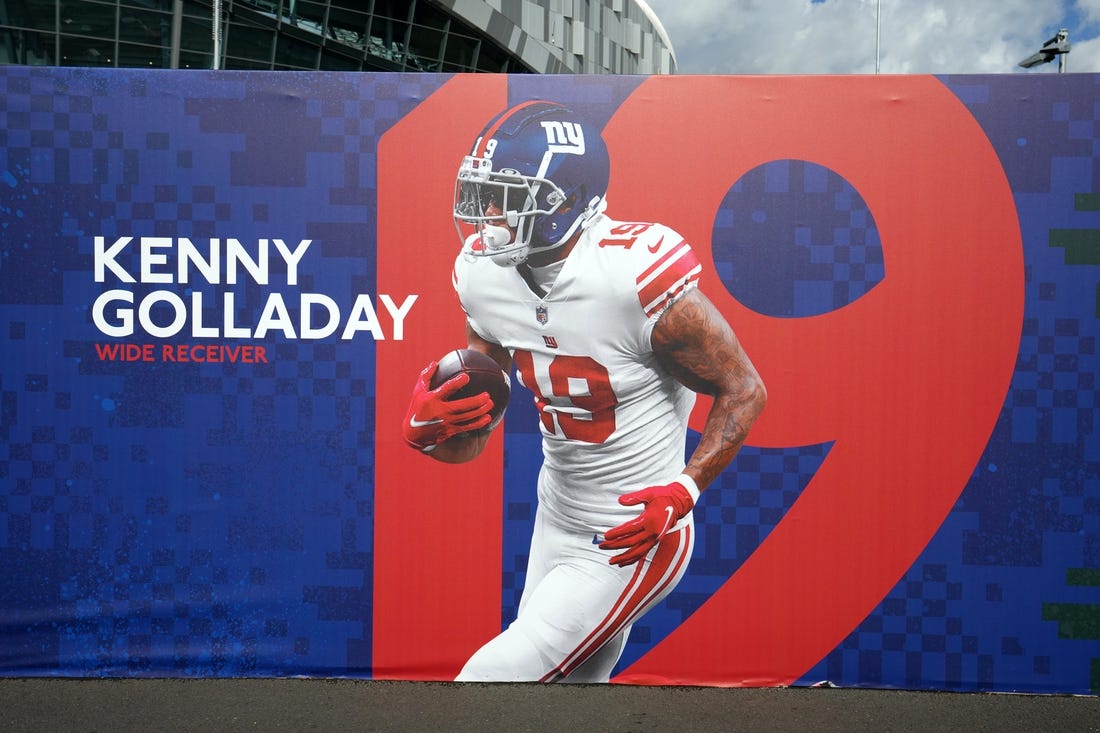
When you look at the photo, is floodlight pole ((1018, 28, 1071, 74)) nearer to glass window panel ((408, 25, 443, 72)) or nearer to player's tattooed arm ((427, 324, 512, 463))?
player's tattooed arm ((427, 324, 512, 463))

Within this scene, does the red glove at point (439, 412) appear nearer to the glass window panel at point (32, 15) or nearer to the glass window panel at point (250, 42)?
the glass window panel at point (250, 42)

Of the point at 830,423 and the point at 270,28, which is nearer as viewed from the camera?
the point at 830,423

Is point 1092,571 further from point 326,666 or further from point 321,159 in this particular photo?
point 321,159

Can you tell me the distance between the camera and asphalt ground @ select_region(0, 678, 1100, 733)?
2941mm

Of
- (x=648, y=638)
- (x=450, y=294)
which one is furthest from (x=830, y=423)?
(x=450, y=294)

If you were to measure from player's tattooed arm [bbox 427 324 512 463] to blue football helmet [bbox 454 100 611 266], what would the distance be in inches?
13.2

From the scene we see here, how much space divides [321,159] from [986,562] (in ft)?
10.4

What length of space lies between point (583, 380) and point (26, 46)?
54.8 ft

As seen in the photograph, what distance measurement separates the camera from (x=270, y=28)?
16500 mm

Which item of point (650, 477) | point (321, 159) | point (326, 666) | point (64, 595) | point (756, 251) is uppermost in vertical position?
point (321, 159)

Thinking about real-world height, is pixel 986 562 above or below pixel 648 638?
above

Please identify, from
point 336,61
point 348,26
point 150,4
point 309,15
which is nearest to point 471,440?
point 150,4

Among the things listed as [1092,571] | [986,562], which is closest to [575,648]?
[986,562]

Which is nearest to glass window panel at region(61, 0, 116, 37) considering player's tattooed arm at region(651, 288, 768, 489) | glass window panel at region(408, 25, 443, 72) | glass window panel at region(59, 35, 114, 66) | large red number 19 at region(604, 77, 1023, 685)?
glass window panel at region(59, 35, 114, 66)
